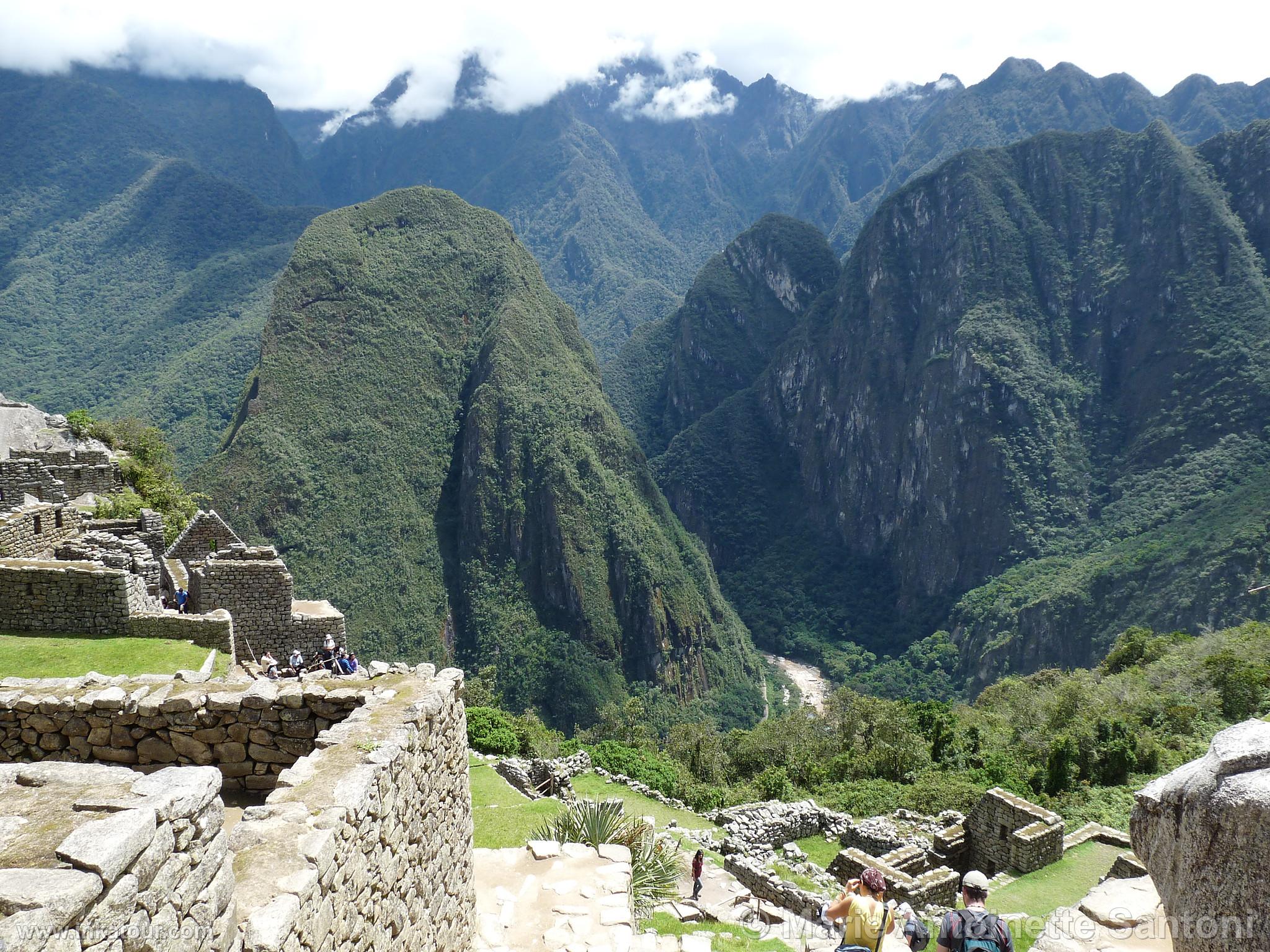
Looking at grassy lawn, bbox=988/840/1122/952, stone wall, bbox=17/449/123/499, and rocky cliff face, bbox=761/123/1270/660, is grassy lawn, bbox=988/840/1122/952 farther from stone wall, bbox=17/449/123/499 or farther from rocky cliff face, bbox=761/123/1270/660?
rocky cliff face, bbox=761/123/1270/660

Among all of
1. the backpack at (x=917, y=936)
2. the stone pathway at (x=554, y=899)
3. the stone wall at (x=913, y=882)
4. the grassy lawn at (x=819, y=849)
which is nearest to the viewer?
the backpack at (x=917, y=936)

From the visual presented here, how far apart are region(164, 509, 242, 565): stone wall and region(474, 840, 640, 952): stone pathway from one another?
1077cm

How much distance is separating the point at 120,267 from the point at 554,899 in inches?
6933

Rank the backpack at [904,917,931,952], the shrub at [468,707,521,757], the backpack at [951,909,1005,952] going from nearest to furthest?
the backpack at [951,909,1005,952] → the backpack at [904,917,931,952] → the shrub at [468,707,521,757]

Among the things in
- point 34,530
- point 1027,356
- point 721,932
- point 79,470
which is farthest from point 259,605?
point 1027,356

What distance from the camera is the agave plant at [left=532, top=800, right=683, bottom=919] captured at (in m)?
10.8

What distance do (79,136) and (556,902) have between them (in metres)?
235

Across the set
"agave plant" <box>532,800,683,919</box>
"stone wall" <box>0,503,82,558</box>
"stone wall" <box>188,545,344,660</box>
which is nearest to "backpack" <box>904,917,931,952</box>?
"agave plant" <box>532,800,683,919</box>

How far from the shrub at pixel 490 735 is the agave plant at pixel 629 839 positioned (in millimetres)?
10688

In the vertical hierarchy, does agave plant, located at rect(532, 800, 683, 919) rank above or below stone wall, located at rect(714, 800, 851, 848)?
above

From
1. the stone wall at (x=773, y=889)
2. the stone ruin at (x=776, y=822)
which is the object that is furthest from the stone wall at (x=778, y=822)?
the stone wall at (x=773, y=889)

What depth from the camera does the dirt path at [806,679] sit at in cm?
10588

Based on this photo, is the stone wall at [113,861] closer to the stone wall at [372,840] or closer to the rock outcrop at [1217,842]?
the stone wall at [372,840]

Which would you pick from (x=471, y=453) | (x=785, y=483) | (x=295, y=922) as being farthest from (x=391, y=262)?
(x=295, y=922)
